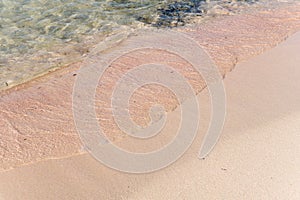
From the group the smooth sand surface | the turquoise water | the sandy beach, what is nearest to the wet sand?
the sandy beach

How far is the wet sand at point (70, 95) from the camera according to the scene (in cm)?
305

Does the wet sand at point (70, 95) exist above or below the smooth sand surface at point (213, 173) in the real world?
below

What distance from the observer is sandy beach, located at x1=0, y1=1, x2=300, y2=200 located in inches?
99.8

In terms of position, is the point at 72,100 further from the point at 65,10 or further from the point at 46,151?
the point at 65,10

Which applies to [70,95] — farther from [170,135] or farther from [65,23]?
[65,23]

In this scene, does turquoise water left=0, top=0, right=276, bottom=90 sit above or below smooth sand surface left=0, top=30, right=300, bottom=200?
below

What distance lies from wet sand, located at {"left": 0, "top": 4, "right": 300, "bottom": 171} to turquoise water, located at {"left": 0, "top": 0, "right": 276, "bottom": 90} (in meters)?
0.42

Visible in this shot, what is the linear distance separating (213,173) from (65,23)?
399 centimetres

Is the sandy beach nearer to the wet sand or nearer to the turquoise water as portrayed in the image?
the wet sand

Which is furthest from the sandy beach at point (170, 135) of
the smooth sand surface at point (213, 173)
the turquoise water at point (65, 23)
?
the turquoise water at point (65, 23)

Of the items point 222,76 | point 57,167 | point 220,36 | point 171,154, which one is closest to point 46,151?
point 57,167

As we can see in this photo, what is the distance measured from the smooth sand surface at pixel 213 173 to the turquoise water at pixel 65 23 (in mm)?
1906

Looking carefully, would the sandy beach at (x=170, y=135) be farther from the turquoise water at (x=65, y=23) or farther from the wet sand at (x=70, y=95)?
the turquoise water at (x=65, y=23)

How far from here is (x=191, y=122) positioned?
3.19 m
